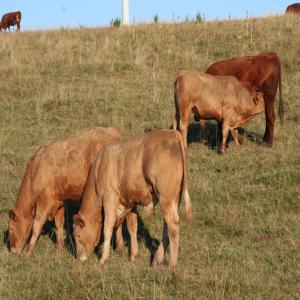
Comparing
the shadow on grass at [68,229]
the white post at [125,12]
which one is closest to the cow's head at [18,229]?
the shadow on grass at [68,229]

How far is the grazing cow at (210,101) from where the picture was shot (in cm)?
1240

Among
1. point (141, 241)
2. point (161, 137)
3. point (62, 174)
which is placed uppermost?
point (161, 137)

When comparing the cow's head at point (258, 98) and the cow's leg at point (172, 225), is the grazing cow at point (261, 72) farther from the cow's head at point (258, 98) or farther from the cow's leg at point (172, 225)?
the cow's leg at point (172, 225)

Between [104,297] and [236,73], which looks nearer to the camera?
[104,297]

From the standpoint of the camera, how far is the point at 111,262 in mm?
7355

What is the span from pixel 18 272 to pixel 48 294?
99 centimetres

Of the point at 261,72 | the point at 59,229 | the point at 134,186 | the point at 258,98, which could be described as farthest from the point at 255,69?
the point at 134,186

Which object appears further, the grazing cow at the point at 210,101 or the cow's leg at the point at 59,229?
the grazing cow at the point at 210,101

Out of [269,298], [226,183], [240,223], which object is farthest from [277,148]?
[269,298]

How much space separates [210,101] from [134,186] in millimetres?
5676

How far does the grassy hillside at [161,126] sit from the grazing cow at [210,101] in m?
0.67

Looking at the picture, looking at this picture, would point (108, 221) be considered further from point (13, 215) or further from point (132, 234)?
point (13, 215)

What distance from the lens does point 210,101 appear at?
12406mm

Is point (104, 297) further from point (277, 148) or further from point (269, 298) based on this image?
point (277, 148)
